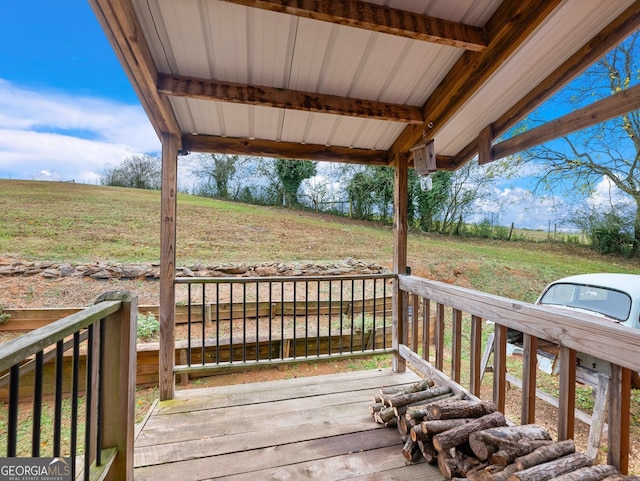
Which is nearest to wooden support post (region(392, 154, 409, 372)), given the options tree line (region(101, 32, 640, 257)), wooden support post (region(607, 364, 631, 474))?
wooden support post (region(607, 364, 631, 474))

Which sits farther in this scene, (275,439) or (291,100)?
(291,100)

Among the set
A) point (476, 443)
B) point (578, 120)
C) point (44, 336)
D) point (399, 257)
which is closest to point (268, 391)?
point (476, 443)

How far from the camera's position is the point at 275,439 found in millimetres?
1876

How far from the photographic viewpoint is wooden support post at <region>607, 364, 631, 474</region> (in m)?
1.19

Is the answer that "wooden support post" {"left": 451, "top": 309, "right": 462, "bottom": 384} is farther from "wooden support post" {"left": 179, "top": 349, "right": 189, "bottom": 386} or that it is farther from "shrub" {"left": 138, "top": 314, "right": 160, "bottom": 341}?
"shrub" {"left": 138, "top": 314, "right": 160, "bottom": 341}

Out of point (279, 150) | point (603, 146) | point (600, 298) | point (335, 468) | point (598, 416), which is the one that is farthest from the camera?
point (603, 146)

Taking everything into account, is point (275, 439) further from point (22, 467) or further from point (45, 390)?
point (45, 390)

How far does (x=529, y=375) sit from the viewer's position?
1575 millimetres

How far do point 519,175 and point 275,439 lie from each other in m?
7.87

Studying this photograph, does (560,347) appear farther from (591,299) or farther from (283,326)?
(283,326)

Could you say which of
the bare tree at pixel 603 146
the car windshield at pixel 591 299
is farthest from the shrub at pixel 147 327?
the bare tree at pixel 603 146

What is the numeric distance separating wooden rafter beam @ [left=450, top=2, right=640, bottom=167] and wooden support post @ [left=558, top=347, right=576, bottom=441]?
1.62m

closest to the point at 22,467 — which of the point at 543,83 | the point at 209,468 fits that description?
the point at 209,468

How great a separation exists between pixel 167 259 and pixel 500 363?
243cm
